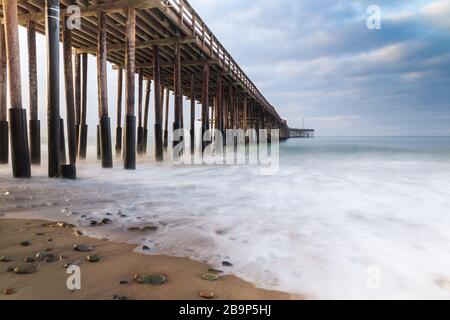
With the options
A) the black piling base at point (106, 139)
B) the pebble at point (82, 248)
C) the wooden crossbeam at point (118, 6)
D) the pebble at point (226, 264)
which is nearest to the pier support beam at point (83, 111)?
the wooden crossbeam at point (118, 6)

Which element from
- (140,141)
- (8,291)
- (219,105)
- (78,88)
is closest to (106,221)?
(8,291)

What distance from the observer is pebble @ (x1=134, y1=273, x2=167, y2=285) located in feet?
6.81

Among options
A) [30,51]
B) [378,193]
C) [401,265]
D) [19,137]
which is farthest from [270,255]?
[30,51]

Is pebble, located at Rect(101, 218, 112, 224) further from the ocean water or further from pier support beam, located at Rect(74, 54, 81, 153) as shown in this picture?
pier support beam, located at Rect(74, 54, 81, 153)

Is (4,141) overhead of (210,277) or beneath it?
overhead

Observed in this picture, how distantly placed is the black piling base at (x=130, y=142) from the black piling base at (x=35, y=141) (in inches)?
Answer: 119

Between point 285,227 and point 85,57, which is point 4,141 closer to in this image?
point 85,57

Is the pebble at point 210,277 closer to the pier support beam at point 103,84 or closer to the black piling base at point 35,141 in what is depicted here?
the pier support beam at point 103,84

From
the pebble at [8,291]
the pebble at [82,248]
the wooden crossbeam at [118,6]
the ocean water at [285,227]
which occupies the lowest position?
the ocean water at [285,227]

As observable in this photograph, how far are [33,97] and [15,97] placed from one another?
3.34 m

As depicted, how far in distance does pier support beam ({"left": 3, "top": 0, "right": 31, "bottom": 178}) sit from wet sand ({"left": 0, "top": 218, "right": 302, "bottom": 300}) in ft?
13.3

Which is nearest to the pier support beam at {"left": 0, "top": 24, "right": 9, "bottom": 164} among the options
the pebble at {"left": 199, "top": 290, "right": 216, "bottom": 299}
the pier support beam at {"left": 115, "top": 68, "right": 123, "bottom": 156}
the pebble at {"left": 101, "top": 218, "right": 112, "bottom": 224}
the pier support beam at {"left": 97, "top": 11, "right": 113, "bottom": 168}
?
the pier support beam at {"left": 97, "top": 11, "right": 113, "bottom": 168}

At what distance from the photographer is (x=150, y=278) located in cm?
211

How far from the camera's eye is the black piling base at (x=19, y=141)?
5.97 m
